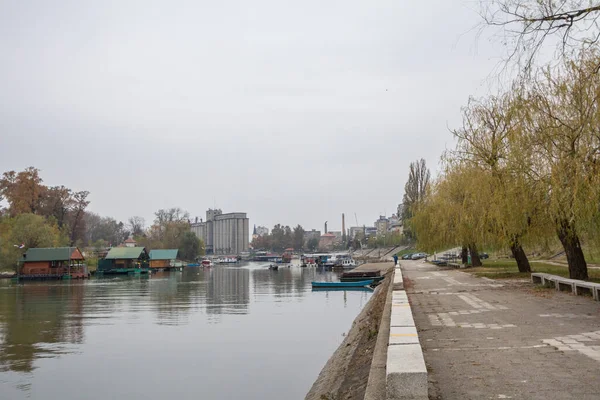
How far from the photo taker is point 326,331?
2481 cm

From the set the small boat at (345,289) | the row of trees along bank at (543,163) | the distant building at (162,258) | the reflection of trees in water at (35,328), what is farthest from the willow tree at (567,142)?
the distant building at (162,258)

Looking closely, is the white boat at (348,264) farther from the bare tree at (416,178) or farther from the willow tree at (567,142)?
the willow tree at (567,142)

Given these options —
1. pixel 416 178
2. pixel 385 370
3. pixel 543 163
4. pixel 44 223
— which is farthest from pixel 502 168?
pixel 44 223

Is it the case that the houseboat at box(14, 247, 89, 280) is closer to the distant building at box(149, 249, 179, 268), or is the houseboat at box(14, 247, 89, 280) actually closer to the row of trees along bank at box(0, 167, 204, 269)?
the row of trees along bank at box(0, 167, 204, 269)

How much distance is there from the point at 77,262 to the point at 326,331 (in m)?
69.5

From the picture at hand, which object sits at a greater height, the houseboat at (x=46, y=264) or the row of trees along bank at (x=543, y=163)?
the row of trees along bank at (x=543, y=163)

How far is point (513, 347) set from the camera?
8641 mm

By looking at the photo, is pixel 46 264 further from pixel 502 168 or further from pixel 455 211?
pixel 502 168

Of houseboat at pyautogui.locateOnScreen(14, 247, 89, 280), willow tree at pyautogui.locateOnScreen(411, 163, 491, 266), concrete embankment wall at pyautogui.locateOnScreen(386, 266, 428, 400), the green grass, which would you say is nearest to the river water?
concrete embankment wall at pyautogui.locateOnScreen(386, 266, 428, 400)

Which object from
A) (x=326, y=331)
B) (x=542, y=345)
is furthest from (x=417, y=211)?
(x=542, y=345)

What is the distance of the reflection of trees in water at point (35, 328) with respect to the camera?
62.0 ft

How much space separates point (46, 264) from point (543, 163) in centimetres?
7610

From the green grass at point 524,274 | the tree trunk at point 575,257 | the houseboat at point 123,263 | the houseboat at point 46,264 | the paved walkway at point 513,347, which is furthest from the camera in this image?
the houseboat at point 123,263

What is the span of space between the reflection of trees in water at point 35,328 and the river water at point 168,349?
4 centimetres
